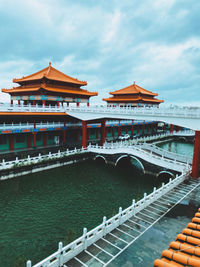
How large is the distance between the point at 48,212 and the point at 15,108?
60.0 feet

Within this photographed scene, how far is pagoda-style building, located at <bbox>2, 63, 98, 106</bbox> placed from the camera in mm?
37562

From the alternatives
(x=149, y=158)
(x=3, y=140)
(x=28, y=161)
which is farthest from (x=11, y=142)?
(x=149, y=158)

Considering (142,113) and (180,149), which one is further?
(180,149)

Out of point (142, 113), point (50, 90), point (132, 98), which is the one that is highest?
point (132, 98)

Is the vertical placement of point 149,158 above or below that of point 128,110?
below

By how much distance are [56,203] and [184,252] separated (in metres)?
13.7

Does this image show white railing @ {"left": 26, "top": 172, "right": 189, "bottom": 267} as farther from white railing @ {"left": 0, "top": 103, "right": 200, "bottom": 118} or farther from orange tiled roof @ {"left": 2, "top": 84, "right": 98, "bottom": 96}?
orange tiled roof @ {"left": 2, "top": 84, "right": 98, "bottom": 96}

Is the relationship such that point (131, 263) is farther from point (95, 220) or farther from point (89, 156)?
point (89, 156)

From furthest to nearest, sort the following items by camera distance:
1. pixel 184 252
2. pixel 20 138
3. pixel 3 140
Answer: pixel 20 138
pixel 3 140
pixel 184 252

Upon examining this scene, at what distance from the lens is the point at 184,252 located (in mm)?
8711

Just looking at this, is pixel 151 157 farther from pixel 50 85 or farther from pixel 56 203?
pixel 50 85

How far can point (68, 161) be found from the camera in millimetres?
30984

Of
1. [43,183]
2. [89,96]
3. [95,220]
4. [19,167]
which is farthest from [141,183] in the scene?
[89,96]

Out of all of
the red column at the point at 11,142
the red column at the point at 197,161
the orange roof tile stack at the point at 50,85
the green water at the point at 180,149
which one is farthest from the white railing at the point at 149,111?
the green water at the point at 180,149
